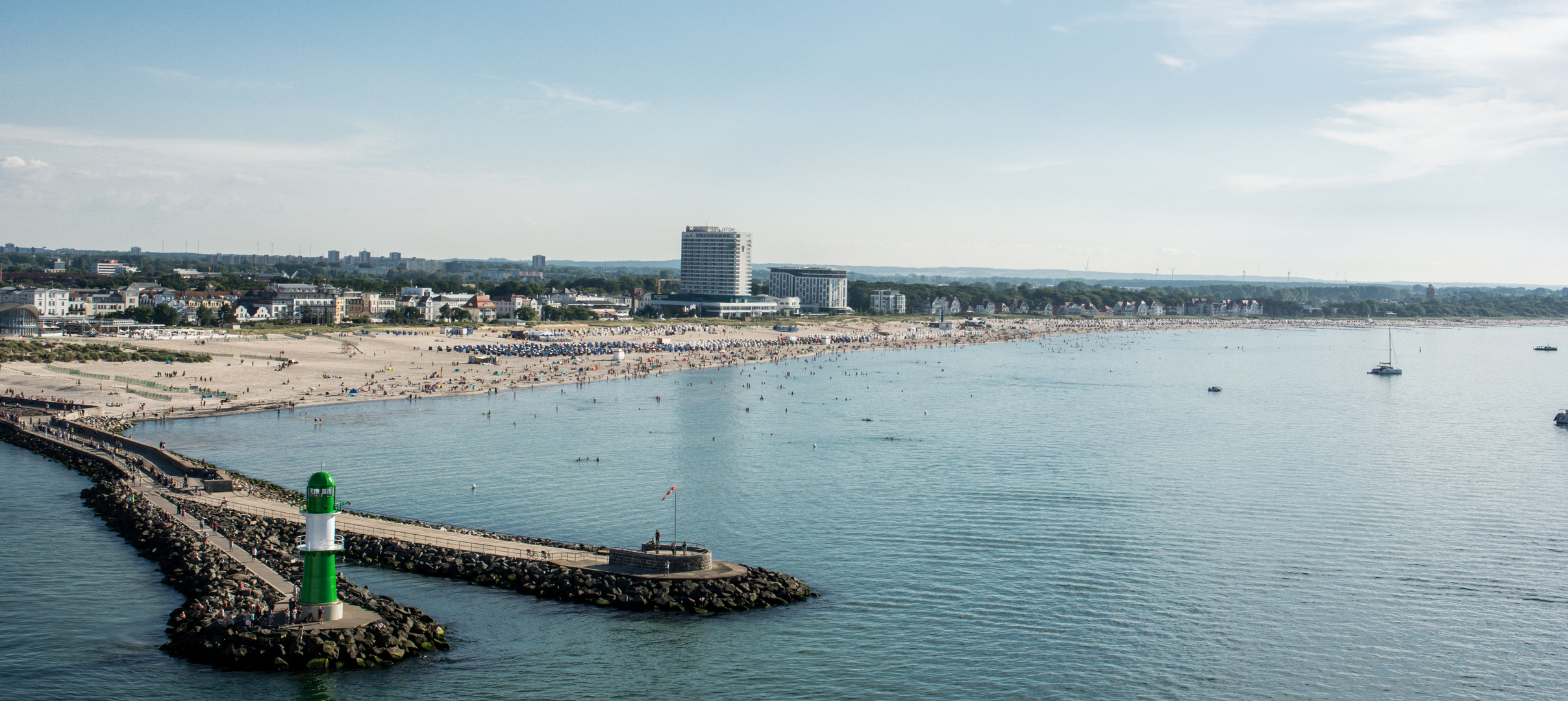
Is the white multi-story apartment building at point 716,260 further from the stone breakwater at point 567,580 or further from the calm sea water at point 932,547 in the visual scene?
the stone breakwater at point 567,580

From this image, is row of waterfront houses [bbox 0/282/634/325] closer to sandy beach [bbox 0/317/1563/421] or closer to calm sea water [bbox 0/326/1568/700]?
sandy beach [bbox 0/317/1563/421]

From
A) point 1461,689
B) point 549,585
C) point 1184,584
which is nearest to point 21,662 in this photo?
point 549,585

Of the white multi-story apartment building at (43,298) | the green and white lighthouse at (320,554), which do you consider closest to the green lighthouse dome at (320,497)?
the green and white lighthouse at (320,554)

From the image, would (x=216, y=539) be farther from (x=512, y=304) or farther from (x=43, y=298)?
(x=512, y=304)

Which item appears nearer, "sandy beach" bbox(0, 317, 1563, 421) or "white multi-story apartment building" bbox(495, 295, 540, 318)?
"sandy beach" bbox(0, 317, 1563, 421)

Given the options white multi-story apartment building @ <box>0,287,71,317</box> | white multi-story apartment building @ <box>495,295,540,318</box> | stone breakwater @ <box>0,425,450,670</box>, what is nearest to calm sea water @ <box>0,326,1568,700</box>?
stone breakwater @ <box>0,425,450,670</box>

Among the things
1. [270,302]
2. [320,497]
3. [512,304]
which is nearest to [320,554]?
[320,497]
